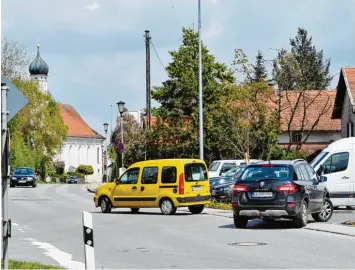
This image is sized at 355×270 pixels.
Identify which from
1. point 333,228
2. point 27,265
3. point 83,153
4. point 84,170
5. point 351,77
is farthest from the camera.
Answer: point 83,153

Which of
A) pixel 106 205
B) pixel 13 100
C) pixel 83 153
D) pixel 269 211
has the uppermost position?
pixel 83 153

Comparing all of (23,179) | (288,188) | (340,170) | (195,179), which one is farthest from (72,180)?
(288,188)

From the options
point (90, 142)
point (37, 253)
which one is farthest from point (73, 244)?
point (90, 142)

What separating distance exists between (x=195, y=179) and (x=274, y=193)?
7415mm

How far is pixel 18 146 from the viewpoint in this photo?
89.5m

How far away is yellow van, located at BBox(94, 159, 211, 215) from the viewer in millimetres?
28641

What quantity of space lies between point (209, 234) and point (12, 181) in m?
46.5

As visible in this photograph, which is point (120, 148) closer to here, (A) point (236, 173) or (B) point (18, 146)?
(A) point (236, 173)

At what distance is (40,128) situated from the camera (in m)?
103

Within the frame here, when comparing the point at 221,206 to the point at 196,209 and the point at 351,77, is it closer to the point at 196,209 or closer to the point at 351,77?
the point at 196,209

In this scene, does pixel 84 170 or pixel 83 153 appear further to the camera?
pixel 83 153

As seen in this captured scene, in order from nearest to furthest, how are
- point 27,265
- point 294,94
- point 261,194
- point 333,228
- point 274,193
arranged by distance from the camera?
point 27,265
point 333,228
point 274,193
point 261,194
point 294,94

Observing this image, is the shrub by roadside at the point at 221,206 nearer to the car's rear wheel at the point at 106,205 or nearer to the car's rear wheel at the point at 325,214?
the car's rear wheel at the point at 106,205

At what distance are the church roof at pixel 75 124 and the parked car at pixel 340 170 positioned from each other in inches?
4832
